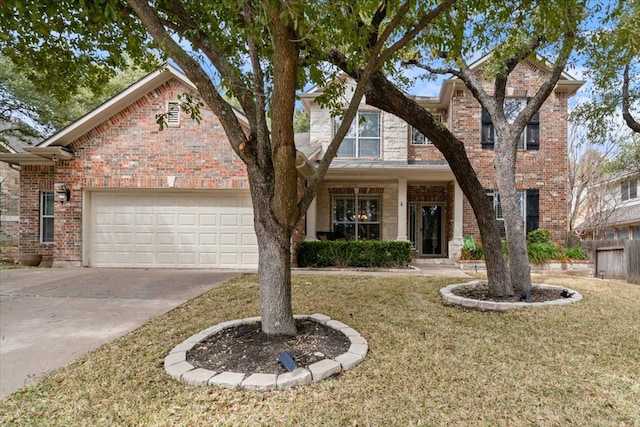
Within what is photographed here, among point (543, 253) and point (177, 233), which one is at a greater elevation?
point (177, 233)

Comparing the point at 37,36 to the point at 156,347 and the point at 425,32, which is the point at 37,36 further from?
the point at 425,32

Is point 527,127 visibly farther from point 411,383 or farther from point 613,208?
point 411,383

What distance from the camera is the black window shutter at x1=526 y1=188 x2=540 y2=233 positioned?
11.6 metres

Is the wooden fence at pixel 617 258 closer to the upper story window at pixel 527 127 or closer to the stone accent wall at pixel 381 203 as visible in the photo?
the upper story window at pixel 527 127

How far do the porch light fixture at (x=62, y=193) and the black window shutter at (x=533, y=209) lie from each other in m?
14.0

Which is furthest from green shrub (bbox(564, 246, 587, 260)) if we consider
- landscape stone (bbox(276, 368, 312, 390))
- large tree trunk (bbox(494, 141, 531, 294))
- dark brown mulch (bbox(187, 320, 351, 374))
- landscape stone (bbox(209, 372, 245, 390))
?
landscape stone (bbox(209, 372, 245, 390))

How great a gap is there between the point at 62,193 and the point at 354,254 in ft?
26.6

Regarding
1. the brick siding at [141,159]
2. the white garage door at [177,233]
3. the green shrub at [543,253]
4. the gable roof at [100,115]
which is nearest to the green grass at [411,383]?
the white garage door at [177,233]

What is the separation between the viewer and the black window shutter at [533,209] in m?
11.6

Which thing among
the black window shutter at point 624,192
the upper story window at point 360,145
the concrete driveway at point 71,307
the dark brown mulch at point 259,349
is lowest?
the concrete driveway at point 71,307

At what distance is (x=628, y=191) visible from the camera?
18.0 metres

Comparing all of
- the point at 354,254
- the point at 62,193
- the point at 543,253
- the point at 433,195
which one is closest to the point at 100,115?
the point at 62,193

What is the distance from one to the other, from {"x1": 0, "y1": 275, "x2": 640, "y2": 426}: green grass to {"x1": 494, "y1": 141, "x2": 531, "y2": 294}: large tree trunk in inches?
47.7

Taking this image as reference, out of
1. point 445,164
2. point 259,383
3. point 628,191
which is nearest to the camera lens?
point 259,383
